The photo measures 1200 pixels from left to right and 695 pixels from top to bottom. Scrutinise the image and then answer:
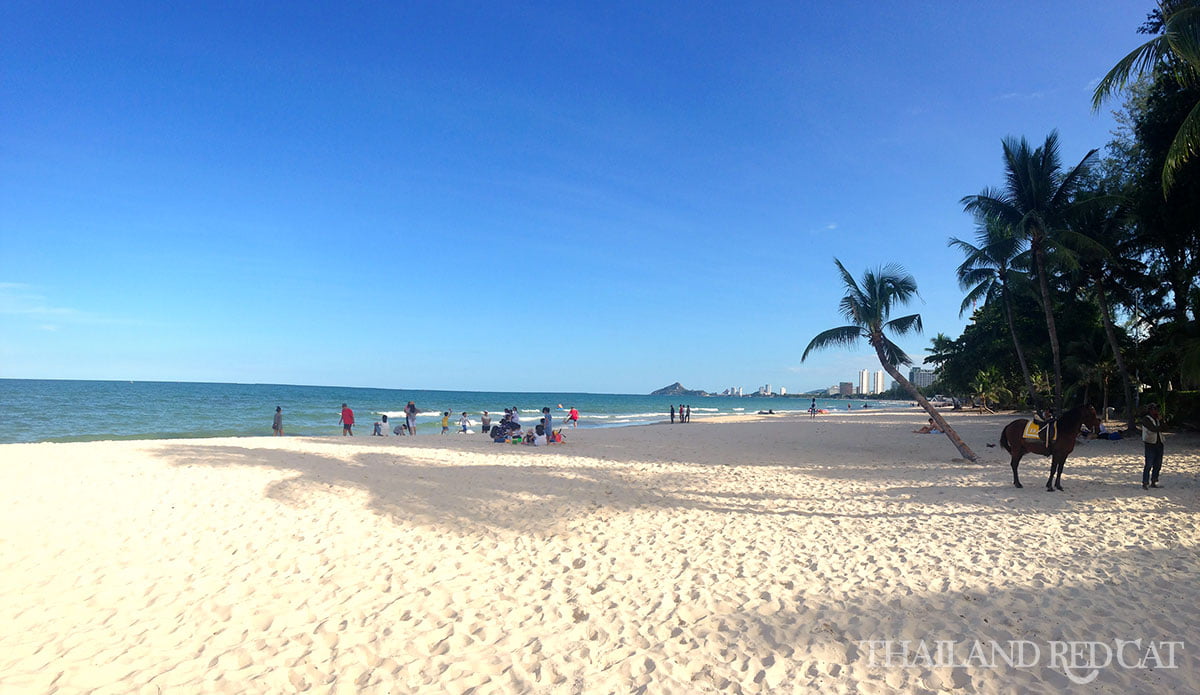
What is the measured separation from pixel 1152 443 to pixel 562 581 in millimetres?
10390

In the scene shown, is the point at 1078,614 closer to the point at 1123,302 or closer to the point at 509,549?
the point at 509,549

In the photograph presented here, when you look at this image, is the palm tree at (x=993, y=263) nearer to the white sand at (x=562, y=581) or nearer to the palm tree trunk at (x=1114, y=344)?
the palm tree trunk at (x=1114, y=344)

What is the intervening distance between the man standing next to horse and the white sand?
0.36 meters

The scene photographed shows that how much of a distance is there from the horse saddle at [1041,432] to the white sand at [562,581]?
1.02 metres

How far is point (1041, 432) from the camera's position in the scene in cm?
982

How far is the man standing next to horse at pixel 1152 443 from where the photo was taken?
9.23 meters

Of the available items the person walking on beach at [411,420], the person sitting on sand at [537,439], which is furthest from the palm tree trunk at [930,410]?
the person walking on beach at [411,420]

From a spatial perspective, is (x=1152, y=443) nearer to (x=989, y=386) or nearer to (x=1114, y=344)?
(x=1114, y=344)

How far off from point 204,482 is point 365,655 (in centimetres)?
695

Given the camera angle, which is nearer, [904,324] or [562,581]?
[562,581]

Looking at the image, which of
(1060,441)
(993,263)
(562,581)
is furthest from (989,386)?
(562,581)

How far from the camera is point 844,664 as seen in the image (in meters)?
4.02

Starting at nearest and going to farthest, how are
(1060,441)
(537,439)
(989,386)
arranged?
(1060,441), (537,439), (989,386)

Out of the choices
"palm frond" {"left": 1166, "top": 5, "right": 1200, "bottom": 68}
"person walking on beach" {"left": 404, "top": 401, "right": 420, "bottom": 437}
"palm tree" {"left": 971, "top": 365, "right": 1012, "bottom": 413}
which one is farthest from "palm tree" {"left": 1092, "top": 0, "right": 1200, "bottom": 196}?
"palm tree" {"left": 971, "top": 365, "right": 1012, "bottom": 413}
